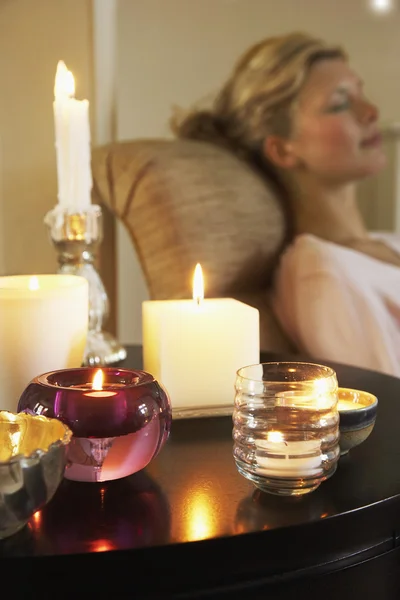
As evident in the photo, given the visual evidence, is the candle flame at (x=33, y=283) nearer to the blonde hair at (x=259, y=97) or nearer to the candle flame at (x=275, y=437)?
the candle flame at (x=275, y=437)

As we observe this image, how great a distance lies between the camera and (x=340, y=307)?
1157mm

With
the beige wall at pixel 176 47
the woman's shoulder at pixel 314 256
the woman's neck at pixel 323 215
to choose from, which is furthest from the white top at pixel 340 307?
the beige wall at pixel 176 47

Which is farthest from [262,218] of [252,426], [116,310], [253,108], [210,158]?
[252,426]

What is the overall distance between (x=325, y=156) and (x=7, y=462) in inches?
45.3

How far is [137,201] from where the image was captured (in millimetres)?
1292

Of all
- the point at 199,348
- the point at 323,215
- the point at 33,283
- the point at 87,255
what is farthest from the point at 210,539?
the point at 323,215

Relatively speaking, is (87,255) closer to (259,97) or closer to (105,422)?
(105,422)

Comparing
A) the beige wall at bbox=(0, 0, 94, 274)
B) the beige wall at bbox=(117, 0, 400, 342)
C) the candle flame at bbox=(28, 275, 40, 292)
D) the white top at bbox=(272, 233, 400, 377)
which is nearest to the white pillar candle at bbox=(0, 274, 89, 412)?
the candle flame at bbox=(28, 275, 40, 292)

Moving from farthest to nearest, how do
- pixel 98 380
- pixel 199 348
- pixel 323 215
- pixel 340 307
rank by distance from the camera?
pixel 323 215
pixel 340 307
pixel 199 348
pixel 98 380

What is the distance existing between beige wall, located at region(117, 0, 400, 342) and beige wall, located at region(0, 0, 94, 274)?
179mm

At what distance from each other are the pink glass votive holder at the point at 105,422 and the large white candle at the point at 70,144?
34cm

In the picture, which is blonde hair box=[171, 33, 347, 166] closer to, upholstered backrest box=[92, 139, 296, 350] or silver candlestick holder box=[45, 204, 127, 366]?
upholstered backrest box=[92, 139, 296, 350]

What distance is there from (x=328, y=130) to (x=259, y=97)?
16cm

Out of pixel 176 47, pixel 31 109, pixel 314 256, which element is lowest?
pixel 314 256
